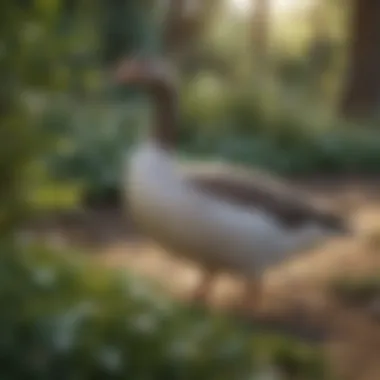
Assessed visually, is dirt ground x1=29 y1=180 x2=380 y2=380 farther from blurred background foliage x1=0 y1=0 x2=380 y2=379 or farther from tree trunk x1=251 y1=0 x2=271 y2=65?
tree trunk x1=251 y1=0 x2=271 y2=65

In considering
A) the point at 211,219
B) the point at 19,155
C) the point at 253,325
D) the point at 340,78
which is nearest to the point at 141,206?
the point at 211,219

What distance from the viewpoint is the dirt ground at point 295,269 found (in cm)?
127

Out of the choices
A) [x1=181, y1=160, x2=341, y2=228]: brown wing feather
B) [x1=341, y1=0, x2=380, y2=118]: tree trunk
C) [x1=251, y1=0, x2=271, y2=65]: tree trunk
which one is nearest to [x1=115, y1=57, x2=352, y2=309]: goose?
[x1=181, y1=160, x2=341, y2=228]: brown wing feather

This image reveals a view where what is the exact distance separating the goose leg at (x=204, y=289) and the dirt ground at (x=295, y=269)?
12mm

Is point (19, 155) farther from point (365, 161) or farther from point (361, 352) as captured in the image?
point (365, 161)

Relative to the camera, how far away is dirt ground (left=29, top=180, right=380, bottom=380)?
1271mm

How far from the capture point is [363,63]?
1.52 metres

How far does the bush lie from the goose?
0.24ft

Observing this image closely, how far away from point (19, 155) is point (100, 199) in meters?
0.40

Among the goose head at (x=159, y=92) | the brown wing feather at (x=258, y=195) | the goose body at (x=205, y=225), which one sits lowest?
the goose body at (x=205, y=225)

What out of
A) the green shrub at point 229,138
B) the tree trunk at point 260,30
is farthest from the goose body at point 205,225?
the tree trunk at point 260,30

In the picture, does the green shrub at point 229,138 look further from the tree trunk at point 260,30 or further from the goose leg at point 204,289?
the goose leg at point 204,289

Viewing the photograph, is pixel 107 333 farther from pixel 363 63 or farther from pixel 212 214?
pixel 363 63

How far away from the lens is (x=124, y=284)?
4.12 feet
